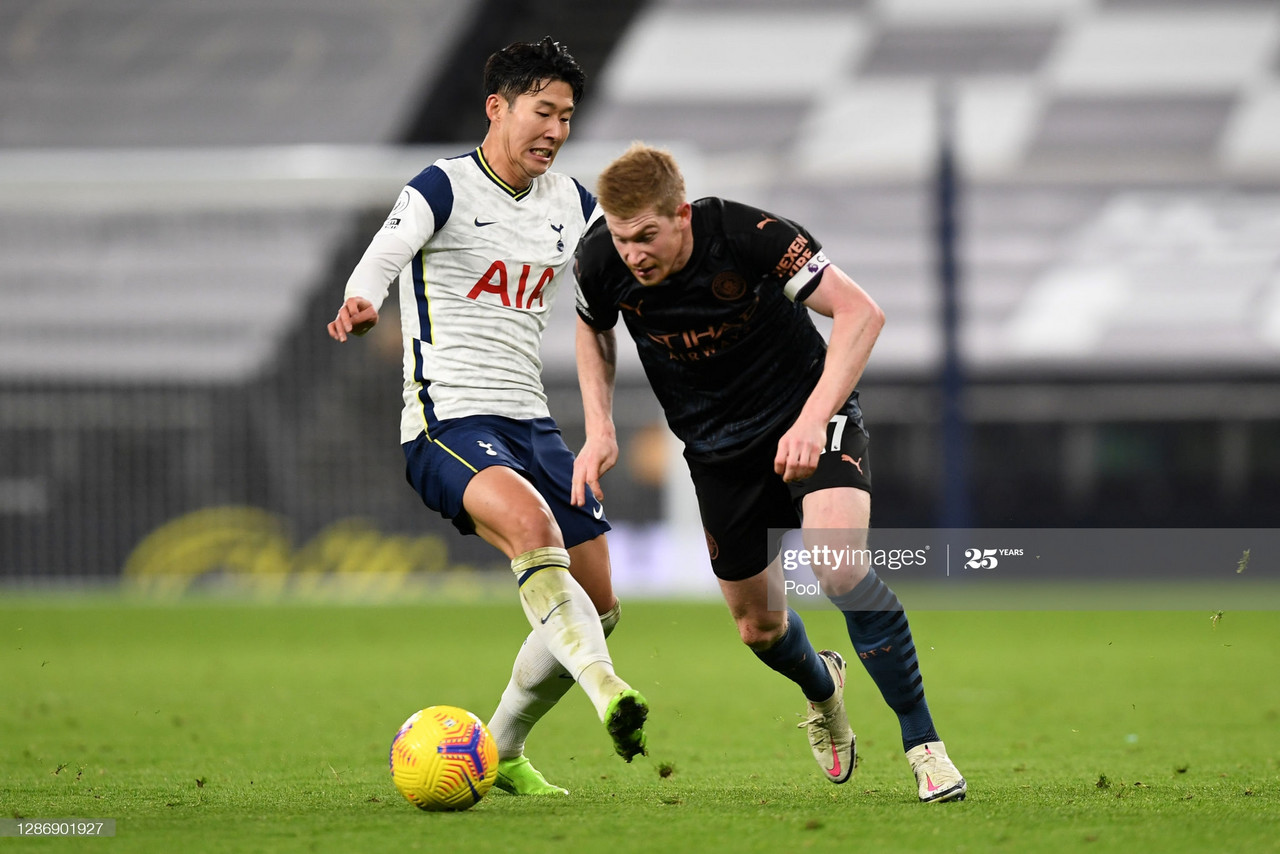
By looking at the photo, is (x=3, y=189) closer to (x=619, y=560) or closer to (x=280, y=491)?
(x=280, y=491)

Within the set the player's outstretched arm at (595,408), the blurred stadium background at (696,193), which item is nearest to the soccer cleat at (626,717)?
the player's outstretched arm at (595,408)

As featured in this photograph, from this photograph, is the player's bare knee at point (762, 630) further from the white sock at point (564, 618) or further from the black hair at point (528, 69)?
the black hair at point (528, 69)

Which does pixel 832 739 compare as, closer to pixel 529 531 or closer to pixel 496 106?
pixel 529 531

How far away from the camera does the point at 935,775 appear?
4547 mm

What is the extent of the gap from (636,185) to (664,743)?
2710mm

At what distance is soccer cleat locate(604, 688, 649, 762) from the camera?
13.4 feet

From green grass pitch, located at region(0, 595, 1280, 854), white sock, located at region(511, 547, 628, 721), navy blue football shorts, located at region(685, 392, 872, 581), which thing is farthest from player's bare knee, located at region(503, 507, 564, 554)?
green grass pitch, located at region(0, 595, 1280, 854)

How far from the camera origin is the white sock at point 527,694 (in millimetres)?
5035

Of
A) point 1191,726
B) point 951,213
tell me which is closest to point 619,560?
point 951,213

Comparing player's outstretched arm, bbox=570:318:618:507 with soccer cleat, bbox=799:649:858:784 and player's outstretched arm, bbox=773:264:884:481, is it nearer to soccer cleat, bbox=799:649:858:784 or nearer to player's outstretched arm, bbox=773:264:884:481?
player's outstretched arm, bbox=773:264:884:481

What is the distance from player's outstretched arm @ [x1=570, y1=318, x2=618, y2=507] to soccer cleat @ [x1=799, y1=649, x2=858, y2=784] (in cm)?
101

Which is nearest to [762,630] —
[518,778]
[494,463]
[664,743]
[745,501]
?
[745,501]

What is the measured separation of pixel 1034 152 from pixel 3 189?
53.0 ft

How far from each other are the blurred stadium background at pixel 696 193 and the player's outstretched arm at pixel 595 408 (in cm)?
1059
